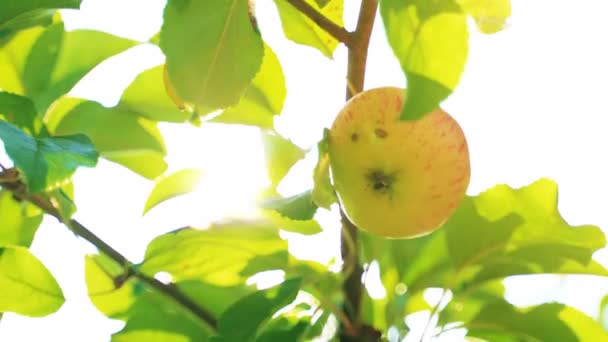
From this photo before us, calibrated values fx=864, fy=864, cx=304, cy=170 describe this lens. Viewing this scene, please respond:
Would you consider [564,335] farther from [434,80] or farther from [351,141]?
[434,80]

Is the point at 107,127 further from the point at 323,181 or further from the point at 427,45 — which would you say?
the point at 427,45

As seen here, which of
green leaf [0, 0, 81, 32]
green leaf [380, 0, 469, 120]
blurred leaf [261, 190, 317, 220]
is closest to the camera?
green leaf [380, 0, 469, 120]

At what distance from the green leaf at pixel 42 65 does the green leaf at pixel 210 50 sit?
0.28 m

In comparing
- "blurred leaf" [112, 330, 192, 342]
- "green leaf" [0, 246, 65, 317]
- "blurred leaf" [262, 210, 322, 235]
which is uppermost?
"blurred leaf" [262, 210, 322, 235]

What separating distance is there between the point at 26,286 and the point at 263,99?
380 mm

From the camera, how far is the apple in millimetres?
962

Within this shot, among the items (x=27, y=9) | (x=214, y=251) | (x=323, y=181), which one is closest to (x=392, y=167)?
(x=323, y=181)

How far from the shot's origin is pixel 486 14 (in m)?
0.87

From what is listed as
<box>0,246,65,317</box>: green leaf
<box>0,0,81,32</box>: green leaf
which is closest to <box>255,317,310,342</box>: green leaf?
<box>0,246,65,317</box>: green leaf

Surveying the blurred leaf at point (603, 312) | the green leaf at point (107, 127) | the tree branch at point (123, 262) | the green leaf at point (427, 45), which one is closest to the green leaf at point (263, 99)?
the green leaf at point (107, 127)

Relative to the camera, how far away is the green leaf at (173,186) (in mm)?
1144

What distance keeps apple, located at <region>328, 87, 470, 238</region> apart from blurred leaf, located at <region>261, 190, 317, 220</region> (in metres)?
0.09

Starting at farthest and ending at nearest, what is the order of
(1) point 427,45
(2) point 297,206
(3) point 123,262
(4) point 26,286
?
(4) point 26,286, (3) point 123,262, (2) point 297,206, (1) point 427,45

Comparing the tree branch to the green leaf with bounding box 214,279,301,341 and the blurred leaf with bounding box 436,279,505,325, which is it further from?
the blurred leaf with bounding box 436,279,505,325
